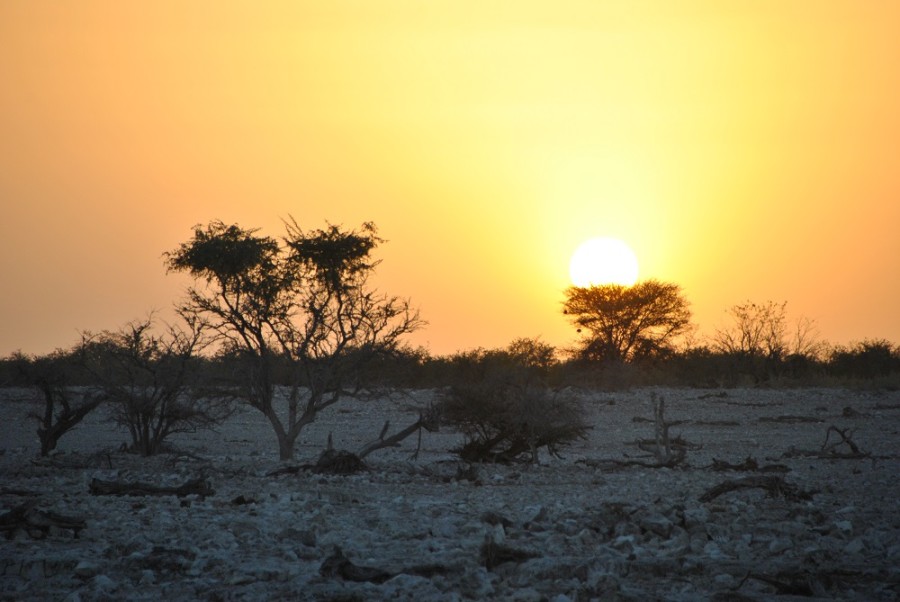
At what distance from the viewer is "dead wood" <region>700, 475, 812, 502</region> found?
543 inches

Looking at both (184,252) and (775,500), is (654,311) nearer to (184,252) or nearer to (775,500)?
(184,252)

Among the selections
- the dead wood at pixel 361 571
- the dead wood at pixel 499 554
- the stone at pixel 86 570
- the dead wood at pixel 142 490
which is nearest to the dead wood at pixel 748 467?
the dead wood at pixel 142 490

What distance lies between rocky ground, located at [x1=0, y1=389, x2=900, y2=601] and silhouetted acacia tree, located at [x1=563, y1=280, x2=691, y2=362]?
119 ft

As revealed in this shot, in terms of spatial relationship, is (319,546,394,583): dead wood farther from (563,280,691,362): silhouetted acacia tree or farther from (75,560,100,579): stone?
(563,280,691,362): silhouetted acacia tree

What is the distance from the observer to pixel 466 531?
1162 centimetres

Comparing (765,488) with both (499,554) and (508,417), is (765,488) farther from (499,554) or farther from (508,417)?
(508,417)

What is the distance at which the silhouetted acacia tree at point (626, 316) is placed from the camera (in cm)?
5841

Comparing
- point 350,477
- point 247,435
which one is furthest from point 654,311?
point 350,477

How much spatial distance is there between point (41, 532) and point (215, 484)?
5601 mm

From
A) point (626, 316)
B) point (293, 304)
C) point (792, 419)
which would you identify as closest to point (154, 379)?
point (293, 304)

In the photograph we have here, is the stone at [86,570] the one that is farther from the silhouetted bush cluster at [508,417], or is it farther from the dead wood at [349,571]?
the silhouetted bush cluster at [508,417]

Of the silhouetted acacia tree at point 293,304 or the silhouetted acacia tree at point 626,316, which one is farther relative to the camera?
the silhouetted acacia tree at point 626,316

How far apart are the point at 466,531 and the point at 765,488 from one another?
182 inches

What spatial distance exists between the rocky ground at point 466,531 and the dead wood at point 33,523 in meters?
0.03
